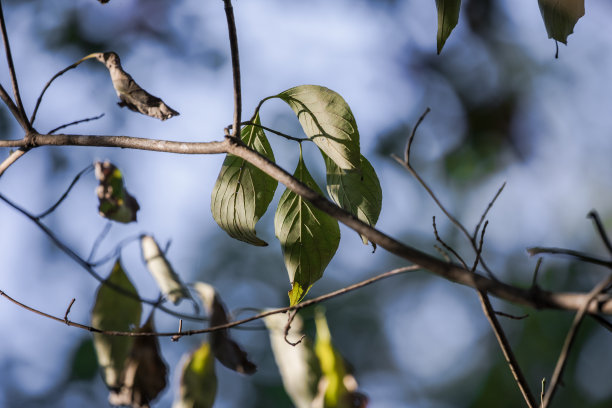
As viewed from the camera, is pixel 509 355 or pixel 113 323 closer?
pixel 509 355

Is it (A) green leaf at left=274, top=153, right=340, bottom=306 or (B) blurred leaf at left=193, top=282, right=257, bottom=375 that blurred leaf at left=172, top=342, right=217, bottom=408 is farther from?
(A) green leaf at left=274, top=153, right=340, bottom=306

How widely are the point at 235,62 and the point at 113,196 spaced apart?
0.89 feet

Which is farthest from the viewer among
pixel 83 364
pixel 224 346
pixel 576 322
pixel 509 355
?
pixel 83 364

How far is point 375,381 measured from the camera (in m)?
4.98

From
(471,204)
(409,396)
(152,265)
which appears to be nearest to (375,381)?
(409,396)

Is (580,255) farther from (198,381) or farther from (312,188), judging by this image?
(198,381)

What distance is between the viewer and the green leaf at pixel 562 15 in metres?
0.32

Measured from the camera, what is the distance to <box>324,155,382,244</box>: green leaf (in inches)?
14.0

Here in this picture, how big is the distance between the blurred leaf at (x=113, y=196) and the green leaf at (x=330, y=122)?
0.22 metres

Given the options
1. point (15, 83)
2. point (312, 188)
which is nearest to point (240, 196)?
point (312, 188)

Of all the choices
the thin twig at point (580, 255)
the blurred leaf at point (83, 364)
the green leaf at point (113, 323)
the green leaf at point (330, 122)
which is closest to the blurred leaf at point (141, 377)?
the green leaf at point (113, 323)

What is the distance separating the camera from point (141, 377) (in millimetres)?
443

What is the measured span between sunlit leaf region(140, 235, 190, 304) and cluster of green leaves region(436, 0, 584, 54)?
11.3 inches

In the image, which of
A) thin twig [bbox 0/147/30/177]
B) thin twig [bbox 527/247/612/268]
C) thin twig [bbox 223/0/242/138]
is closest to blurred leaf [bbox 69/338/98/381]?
thin twig [bbox 0/147/30/177]
